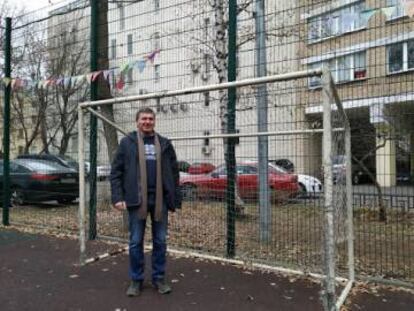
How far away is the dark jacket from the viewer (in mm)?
5719

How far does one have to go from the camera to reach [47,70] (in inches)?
637

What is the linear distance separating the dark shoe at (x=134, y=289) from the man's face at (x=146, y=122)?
5.00 feet

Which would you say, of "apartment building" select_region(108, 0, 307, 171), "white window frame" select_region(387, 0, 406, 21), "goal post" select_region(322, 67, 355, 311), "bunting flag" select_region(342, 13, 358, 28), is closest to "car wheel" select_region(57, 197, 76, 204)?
"apartment building" select_region(108, 0, 307, 171)

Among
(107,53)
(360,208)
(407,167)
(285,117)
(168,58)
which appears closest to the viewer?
(407,167)

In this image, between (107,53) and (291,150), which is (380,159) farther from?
(107,53)

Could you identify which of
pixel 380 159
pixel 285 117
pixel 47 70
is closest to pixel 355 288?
pixel 380 159

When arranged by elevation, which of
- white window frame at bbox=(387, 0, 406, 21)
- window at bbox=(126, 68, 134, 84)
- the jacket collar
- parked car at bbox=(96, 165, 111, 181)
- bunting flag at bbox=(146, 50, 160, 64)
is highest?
white window frame at bbox=(387, 0, 406, 21)

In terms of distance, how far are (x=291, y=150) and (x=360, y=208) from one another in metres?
1.06

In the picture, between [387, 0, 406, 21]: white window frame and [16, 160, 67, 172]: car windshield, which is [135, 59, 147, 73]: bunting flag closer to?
[387, 0, 406, 21]: white window frame

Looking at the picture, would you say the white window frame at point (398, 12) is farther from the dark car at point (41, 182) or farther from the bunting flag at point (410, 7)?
the dark car at point (41, 182)

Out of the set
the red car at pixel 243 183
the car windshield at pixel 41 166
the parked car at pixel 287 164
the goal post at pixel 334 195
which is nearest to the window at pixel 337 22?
the goal post at pixel 334 195

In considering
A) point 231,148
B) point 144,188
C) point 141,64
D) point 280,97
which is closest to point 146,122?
point 144,188

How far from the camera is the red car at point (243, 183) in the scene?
709 cm

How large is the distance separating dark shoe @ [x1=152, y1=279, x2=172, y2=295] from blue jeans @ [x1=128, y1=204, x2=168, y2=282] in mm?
40
